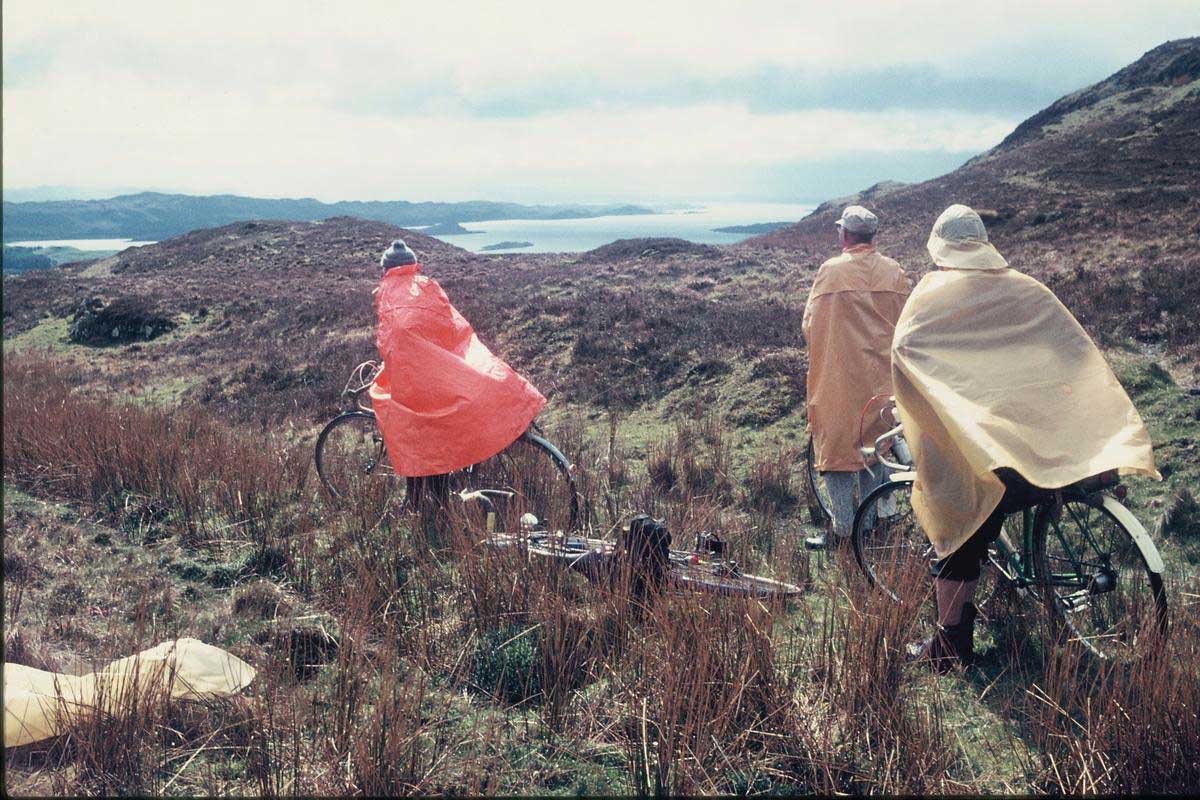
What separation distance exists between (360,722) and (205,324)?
72.9ft

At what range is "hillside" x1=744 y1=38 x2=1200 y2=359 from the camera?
10438 mm

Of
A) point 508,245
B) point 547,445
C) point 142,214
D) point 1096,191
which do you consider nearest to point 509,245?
point 508,245

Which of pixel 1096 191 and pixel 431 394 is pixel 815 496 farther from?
pixel 1096 191

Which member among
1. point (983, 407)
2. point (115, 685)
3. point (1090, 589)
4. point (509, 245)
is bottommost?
point (115, 685)

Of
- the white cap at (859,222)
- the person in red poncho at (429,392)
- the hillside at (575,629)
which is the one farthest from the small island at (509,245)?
the white cap at (859,222)

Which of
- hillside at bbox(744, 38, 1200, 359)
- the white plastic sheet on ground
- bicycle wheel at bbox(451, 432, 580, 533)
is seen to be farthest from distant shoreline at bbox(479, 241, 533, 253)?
the white plastic sheet on ground

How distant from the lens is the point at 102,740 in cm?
254

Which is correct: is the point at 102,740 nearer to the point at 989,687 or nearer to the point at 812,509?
the point at 989,687

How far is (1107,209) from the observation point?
20594mm

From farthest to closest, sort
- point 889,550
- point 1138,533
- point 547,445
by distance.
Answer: point 547,445
point 889,550
point 1138,533

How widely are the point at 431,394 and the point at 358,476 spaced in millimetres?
1145

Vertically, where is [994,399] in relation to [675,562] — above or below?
above

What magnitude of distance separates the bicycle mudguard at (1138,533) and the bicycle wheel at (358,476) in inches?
150

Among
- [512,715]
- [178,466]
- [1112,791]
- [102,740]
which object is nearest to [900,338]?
[1112,791]
